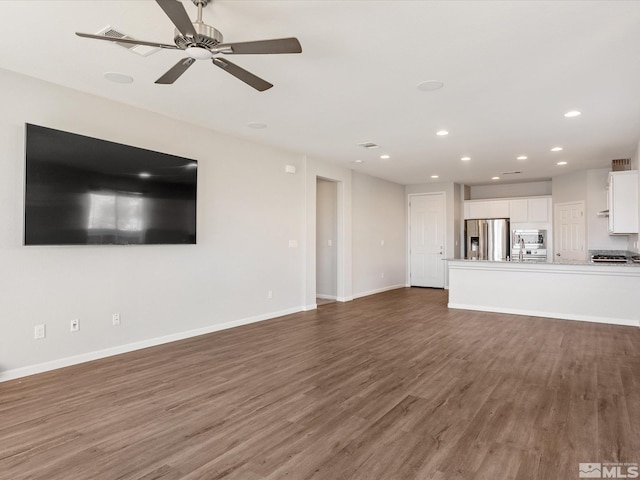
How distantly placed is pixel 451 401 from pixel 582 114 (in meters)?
3.82

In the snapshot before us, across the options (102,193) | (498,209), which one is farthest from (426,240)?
(102,193)

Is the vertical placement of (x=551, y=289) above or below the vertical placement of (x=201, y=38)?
below

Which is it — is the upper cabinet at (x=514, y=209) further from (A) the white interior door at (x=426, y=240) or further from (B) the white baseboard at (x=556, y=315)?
(B) the white baseboard at (x=556, y=315)

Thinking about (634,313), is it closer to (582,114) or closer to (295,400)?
(582,114)

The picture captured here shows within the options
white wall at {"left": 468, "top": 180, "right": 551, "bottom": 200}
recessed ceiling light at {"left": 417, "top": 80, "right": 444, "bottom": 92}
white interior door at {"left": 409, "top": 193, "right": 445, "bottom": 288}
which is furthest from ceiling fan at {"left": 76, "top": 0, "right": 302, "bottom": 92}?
white wall at {"left": 468, "top": 180, "right": 551, "bottom": 200}

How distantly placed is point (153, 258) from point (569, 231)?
8507 millimetres

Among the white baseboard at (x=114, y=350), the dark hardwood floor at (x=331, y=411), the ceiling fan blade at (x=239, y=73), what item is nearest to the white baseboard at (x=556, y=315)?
the dark hardwood floor at (x=331, y=411)

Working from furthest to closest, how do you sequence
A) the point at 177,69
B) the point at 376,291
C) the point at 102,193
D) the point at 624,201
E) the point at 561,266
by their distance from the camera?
the point at 376,291 < the point at 561,266 < the point at 624,201 < the point at 102,193 < the point at 177,69

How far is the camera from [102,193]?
387 cm

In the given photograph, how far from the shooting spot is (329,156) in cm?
677

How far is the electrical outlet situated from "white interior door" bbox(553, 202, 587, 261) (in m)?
9.38

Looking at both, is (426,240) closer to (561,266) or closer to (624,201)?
(561,266)

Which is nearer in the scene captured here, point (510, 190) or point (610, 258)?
point (610, 258)

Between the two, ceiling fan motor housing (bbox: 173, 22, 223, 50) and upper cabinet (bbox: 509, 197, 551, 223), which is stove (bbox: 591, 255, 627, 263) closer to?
upper cabinet (bbox: 509, 197, 551, 223)
